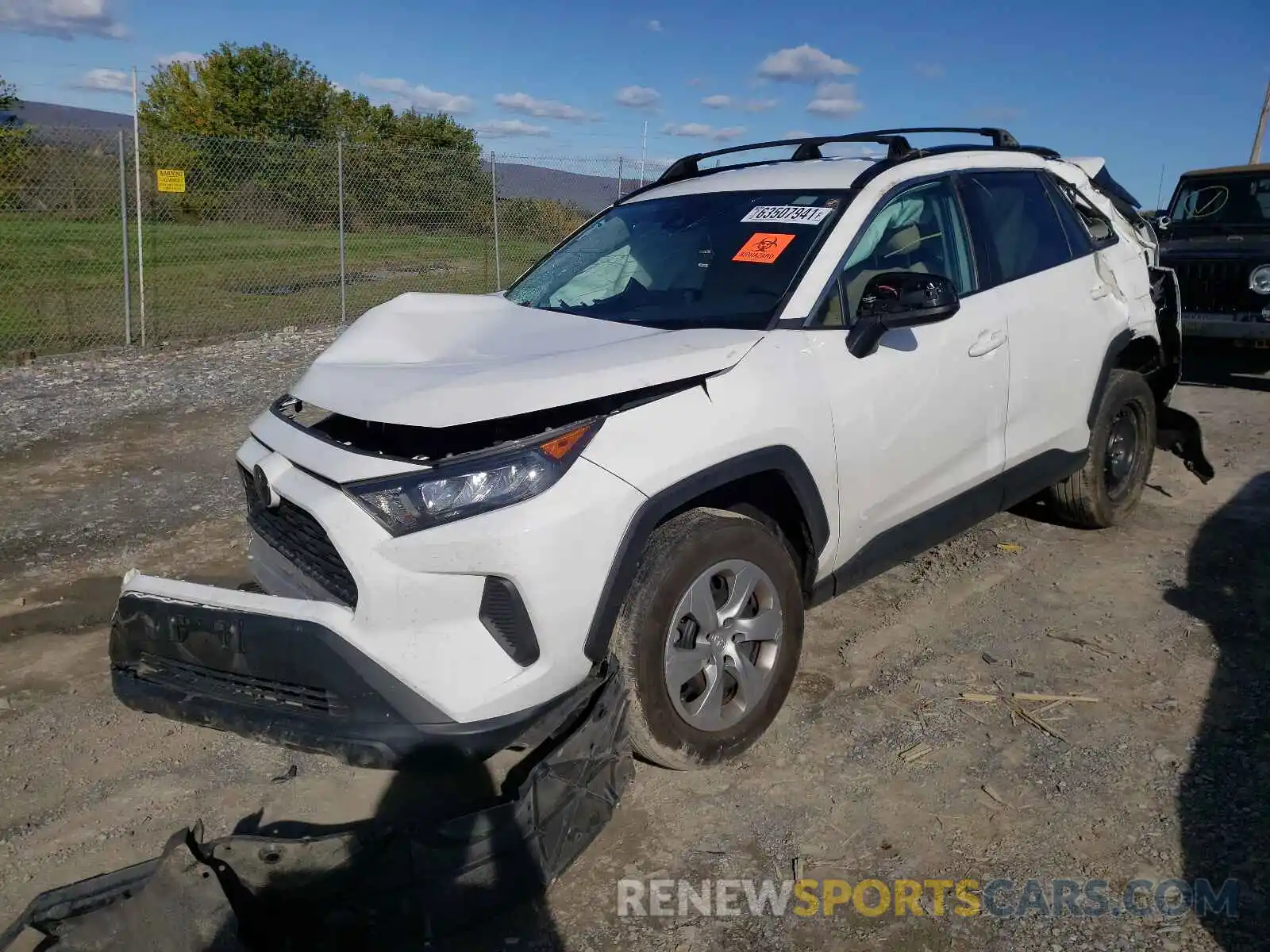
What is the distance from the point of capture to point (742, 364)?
311 centimetres

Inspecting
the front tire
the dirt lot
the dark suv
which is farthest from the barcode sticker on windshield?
the dark suv

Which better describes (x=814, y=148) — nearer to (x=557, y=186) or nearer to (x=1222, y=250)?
(x=1222, y=250)

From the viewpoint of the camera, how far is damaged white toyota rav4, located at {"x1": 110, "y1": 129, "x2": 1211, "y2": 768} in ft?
8.49

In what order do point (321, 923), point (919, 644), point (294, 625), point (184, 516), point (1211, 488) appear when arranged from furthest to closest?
1. point (1211, 488)
2. point (184, 516)
3. point (919, 644)
4. point (294, 625)
5. point (321, 923)

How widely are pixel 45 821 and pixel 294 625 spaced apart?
1.12 metres

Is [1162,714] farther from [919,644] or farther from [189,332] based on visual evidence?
[189,332]

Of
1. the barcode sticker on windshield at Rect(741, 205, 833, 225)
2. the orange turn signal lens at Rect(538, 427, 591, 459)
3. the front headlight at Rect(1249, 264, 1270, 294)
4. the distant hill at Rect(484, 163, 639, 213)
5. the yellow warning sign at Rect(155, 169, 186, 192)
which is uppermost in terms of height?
the distant hill at Rect(484, 163, 639, 213)

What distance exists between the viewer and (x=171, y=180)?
11.1 metres

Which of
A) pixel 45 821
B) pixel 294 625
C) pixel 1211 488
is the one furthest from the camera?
pixel 1211 488

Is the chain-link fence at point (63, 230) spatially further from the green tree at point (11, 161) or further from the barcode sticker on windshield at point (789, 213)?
the barcode sticker on windshield at point (789, 213)

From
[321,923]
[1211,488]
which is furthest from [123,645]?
[1211,488]

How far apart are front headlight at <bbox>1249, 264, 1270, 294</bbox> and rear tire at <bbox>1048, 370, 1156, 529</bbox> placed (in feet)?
13.8

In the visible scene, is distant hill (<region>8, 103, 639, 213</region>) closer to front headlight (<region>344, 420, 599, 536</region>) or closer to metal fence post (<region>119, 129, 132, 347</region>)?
metal fence post (<region>119, 129, 132, 347</region>)

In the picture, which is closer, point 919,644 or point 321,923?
point 321,923
